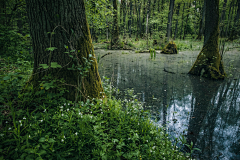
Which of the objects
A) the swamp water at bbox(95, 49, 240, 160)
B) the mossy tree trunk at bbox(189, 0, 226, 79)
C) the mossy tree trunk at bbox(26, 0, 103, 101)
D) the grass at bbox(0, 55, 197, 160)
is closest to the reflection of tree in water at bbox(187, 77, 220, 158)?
the swamp water at bbox(95, 49, 240, 160)

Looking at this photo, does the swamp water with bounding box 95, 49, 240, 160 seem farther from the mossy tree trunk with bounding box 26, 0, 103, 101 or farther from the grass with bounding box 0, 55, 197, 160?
the mossy tree trunk with bounding box 26, 0, 103, 101

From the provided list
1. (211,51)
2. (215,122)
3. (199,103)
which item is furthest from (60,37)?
(211,51)

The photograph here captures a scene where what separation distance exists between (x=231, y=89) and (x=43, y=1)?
227 inches

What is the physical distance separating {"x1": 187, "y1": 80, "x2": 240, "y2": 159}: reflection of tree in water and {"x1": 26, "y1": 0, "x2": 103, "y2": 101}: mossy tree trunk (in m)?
2.25

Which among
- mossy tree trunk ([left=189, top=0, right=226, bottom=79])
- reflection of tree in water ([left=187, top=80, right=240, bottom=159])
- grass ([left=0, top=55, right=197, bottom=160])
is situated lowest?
reflection of tree in water ([left=187, top=80, right=240, bottom=159])

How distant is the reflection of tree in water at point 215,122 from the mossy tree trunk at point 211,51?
111 centimetres

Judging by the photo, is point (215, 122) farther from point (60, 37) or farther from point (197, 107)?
point (60, 37)

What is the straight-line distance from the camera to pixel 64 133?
1525 millimetres

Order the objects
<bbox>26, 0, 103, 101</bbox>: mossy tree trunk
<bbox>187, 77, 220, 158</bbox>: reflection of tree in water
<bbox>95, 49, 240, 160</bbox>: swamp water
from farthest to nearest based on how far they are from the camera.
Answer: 1. <bbox>187, 77, 220, 158</bbox>: reflection of tree in water
2. <bbox>95, 49, 240, 160</bbox>: swamp water
3. <bbox>26, 0, 103, 101</bbox>: mossy tree trunk

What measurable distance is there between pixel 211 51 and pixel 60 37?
5882 mm

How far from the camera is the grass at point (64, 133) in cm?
132

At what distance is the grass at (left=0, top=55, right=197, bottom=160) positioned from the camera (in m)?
1.32

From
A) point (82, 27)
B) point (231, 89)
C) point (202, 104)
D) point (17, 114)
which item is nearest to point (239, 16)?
point (231, 89)

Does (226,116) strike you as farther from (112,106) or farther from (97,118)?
(97,118)
